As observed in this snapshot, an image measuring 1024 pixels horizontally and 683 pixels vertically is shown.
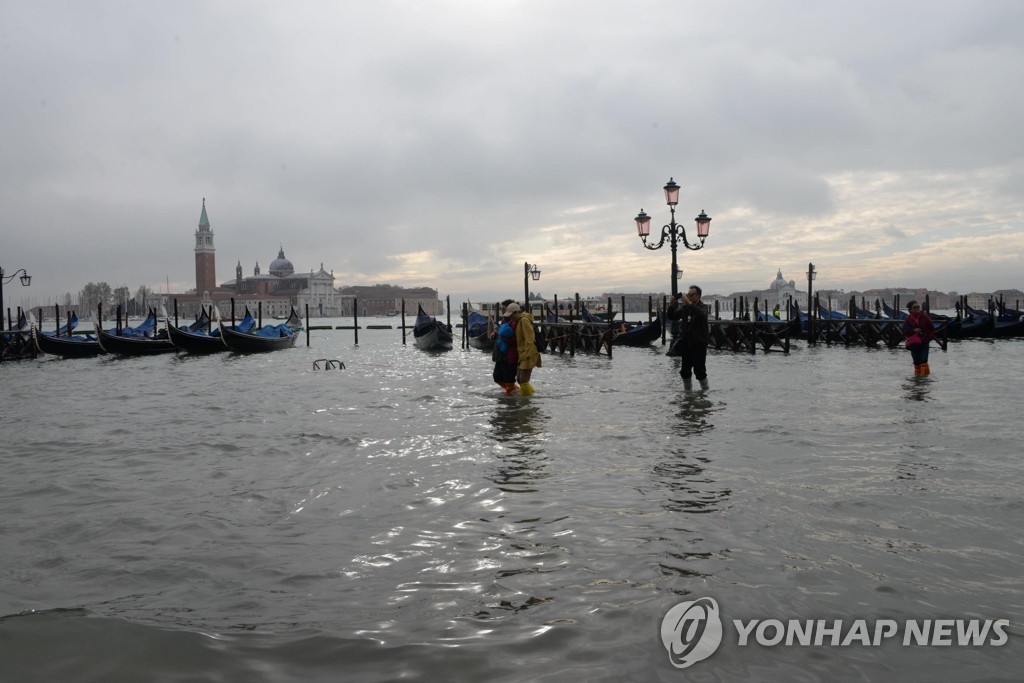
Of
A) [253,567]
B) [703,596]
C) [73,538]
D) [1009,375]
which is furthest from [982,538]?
[1009,375]

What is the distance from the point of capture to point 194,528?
148 inches

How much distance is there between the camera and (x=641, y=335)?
86.7ft

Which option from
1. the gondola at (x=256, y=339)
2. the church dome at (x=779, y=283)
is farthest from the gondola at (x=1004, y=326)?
the church dome at (x=779, y=283)

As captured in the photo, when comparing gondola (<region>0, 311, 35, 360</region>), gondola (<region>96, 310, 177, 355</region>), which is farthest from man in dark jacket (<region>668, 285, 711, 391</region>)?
gondola (<region>0, 311, 35, 360</region>)

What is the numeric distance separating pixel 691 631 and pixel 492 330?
914 inches

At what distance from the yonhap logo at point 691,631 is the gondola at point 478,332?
24.6m

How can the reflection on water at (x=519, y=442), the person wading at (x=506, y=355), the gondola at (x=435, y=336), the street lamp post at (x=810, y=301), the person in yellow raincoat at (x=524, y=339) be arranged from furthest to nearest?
the gondola at (x=435, y=336) < the street lamp post at (x=810, y=301) < the person wading at (x=506, y=355) < the person in yellow raincoat at (x=524, y=339) < the reflection on water at (x=519, y=442)

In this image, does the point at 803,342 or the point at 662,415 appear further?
the point at 803,342

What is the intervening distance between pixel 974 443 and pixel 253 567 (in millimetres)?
5702

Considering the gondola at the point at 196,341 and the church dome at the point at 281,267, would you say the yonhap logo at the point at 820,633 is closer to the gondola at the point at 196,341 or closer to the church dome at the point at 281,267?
the gondola at the point at 196,341

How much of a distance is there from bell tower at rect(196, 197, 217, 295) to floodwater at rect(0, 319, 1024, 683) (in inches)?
5638

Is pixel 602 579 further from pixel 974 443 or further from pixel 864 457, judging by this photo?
pixel 974 443

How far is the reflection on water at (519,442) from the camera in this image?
186 inches

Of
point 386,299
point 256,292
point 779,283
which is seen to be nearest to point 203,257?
point 256,292
